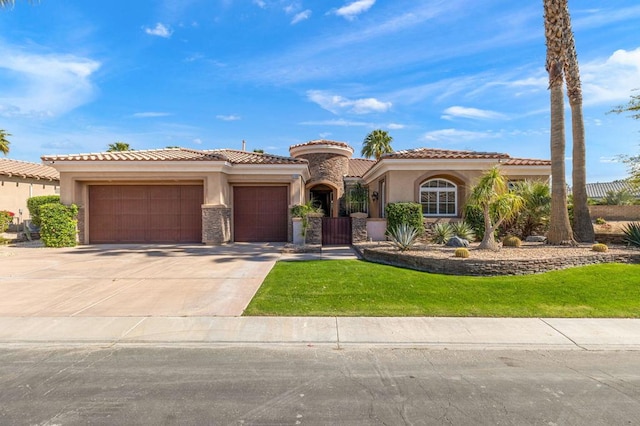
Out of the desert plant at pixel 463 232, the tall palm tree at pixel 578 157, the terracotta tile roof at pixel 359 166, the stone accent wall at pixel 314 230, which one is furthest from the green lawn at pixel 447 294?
the terracotta tile roof at pixel 359 166

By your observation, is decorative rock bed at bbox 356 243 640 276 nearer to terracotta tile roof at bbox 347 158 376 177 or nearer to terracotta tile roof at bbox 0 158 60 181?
terracotta tile roof at bbox 347 158 376 177

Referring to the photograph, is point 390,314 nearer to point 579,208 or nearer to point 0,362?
point 0,362

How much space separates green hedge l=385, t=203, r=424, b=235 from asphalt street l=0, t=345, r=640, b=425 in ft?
37.3

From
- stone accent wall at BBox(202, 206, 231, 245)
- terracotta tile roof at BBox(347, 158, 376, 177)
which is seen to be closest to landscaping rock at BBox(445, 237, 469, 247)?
stone accent wall at BBox(202, 206, 231, 245)

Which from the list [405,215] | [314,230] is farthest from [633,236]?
[314,230]

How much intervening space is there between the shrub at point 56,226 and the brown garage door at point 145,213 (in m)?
1.31

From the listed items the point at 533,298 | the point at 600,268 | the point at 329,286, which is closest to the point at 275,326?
the point at 329,286

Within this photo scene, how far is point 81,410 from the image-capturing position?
3.88 metres

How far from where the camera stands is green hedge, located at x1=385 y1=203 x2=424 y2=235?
663 inches

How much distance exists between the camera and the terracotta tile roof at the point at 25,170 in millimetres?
24944

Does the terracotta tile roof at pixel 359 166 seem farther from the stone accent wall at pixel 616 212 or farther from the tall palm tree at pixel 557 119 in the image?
the tall palm tree at pixel 557 119

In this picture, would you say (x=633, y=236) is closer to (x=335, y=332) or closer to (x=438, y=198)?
(x=438, y=198)

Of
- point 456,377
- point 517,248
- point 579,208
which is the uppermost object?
point 579,208

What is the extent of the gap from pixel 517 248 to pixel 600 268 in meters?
2.91
